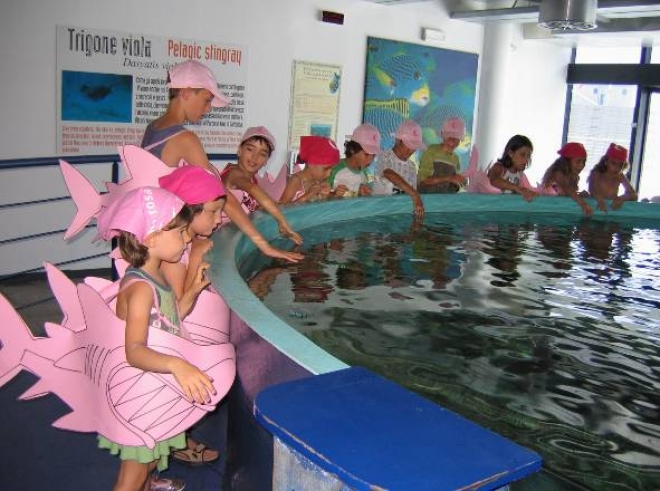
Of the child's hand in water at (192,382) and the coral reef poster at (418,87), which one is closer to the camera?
the child's hand in water at (192,382)

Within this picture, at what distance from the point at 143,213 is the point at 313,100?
222 inches

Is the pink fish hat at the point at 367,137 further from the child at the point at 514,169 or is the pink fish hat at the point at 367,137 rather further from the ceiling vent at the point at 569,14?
the ceiling vent at the point at 569,14

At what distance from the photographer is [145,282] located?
1699 millimetres

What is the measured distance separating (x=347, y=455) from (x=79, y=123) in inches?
207

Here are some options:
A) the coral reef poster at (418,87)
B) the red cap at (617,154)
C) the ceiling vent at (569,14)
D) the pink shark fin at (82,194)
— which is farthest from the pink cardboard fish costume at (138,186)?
the coral reef poster at (418,87)

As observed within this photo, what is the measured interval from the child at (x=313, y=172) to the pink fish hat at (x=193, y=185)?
1.58 metres

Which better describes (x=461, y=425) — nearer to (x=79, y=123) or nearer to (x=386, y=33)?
(x=79, y=123)

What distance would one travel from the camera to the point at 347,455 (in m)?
0.87

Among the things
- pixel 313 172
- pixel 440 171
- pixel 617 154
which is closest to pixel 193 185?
pixel 313 172

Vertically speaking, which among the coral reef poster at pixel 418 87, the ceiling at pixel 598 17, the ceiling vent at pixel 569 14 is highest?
the ceiling at pixel 598 17

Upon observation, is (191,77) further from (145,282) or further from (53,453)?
(53,453)

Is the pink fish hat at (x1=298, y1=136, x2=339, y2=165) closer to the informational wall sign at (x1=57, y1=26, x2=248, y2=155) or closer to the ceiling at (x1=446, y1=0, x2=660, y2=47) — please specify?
the informational wall sign at (x1=57, y1=26, x2=248, y2=155)

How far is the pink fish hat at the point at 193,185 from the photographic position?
204 cm

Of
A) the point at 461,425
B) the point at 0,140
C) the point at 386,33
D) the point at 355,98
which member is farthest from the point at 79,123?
the point at 461,425
